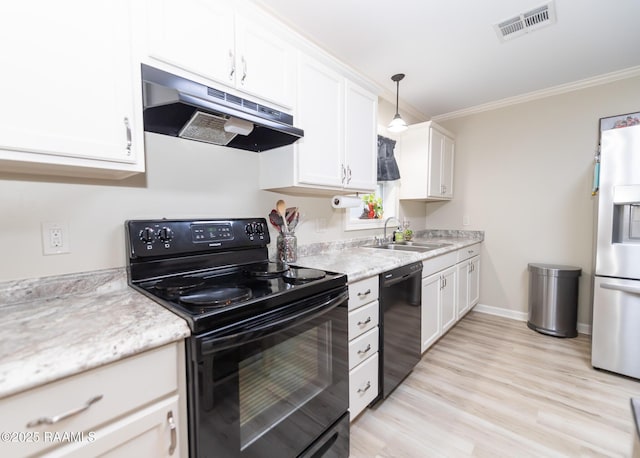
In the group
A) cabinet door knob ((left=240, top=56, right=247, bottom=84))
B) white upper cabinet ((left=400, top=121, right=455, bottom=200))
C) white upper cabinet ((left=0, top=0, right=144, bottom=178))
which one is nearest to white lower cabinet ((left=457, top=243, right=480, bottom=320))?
white upper cabinet ((left=400, top=121, right=455, bottom=200))

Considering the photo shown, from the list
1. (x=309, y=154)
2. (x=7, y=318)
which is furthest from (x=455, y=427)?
(x=7, y=318)

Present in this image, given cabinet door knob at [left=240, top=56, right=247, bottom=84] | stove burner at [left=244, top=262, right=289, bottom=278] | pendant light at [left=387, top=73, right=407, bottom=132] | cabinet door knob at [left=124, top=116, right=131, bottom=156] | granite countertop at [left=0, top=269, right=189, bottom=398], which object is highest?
pendant light at [left=387, top=73, right=407, bottom=132]

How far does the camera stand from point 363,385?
1.63 meters

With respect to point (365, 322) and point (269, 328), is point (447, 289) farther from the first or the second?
point (269, 328)

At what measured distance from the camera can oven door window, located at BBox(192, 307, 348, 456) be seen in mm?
866

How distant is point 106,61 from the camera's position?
0.99 meters

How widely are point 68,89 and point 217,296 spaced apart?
0.84 m

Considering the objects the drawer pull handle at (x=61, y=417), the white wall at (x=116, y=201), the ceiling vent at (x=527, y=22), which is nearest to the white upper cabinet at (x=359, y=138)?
the white wall at (x=116, y=201)

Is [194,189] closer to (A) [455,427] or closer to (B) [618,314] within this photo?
(A) [455,427]

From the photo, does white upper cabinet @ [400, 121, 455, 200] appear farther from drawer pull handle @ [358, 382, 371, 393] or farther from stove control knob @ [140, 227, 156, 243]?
stove control knob @ [140, 227, 156, 243]

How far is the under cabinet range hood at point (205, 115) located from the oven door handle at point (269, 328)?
844 millimetres

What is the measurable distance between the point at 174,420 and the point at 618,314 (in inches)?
113

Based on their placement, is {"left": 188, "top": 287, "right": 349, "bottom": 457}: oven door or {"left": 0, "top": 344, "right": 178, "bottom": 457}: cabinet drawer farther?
{"left": 188, "top": 287, "right": 349, "bottom": 457}: oven door

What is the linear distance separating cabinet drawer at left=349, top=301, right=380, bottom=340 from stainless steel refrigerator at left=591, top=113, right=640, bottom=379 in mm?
1816
